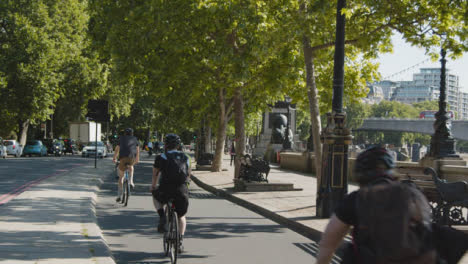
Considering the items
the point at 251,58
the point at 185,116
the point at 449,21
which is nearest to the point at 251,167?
the point at 251,58

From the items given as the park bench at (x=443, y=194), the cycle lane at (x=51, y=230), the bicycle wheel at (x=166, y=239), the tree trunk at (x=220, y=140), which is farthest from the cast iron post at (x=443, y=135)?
the bicycle wheel at (x=166, y=239)

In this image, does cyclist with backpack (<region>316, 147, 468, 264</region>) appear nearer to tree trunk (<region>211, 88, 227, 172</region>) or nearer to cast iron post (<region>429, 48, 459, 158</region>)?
cast iron post (<region>429, 48, 459, 158</region>)

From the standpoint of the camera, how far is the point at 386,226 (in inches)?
110

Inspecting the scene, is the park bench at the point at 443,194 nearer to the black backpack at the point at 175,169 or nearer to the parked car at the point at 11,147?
the black backpack at the point at 175,169

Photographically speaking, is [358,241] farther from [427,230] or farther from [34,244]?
[34,244]

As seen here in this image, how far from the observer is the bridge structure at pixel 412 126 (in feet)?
287

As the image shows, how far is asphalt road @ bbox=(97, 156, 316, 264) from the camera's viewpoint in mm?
7891

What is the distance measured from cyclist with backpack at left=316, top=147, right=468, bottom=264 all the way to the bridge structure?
8804 centimetres

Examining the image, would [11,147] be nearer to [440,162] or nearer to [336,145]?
[440,162]

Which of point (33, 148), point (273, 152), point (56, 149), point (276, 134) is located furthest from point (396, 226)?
point (56, 149)

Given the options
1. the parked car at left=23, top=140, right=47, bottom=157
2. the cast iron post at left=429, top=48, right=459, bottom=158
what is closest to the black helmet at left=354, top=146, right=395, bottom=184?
the cast iron post at left=429, top=48, right=459, bottom=158

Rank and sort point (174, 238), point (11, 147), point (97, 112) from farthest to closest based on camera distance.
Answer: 1. point (11, 147)
2. point (97, 112)
3. point (174, 238)

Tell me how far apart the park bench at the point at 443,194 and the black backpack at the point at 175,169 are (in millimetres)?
3749

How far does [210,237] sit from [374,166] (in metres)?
6.78
